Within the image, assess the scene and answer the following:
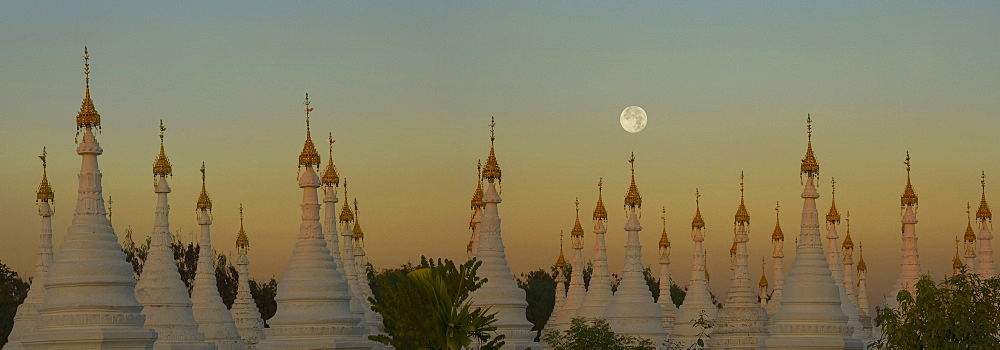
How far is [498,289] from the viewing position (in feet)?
246

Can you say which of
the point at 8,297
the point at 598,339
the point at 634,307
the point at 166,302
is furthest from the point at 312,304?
the point at 8,297

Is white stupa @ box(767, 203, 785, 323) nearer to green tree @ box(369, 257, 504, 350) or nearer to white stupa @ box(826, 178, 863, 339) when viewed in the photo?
white stupa @ box(826, 178, 863, 339)

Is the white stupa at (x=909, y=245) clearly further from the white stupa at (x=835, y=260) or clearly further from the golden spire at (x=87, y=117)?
the golden spire at (x=87, y=117)

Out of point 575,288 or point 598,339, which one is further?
point 575,288

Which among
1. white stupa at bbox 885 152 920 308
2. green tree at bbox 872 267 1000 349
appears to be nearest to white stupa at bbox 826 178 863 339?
white stupa at bbox 885 152 920 308

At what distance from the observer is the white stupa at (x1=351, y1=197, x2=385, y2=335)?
80.4m

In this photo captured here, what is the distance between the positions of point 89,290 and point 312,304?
11.2 meters

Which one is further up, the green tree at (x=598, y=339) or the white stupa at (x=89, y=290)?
the white stupa at (x=89, y=290)

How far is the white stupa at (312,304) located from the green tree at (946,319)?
65.6 feet

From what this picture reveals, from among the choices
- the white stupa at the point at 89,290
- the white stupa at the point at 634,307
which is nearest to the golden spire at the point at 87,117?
the white stupa at the point at 89,290

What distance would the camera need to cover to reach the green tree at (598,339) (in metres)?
78.4

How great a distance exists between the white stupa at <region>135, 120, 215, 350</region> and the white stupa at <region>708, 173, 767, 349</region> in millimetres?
25249

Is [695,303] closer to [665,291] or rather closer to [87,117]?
[665,291]

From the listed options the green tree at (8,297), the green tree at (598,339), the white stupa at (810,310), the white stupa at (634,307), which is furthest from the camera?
the green tree at (8,297)
